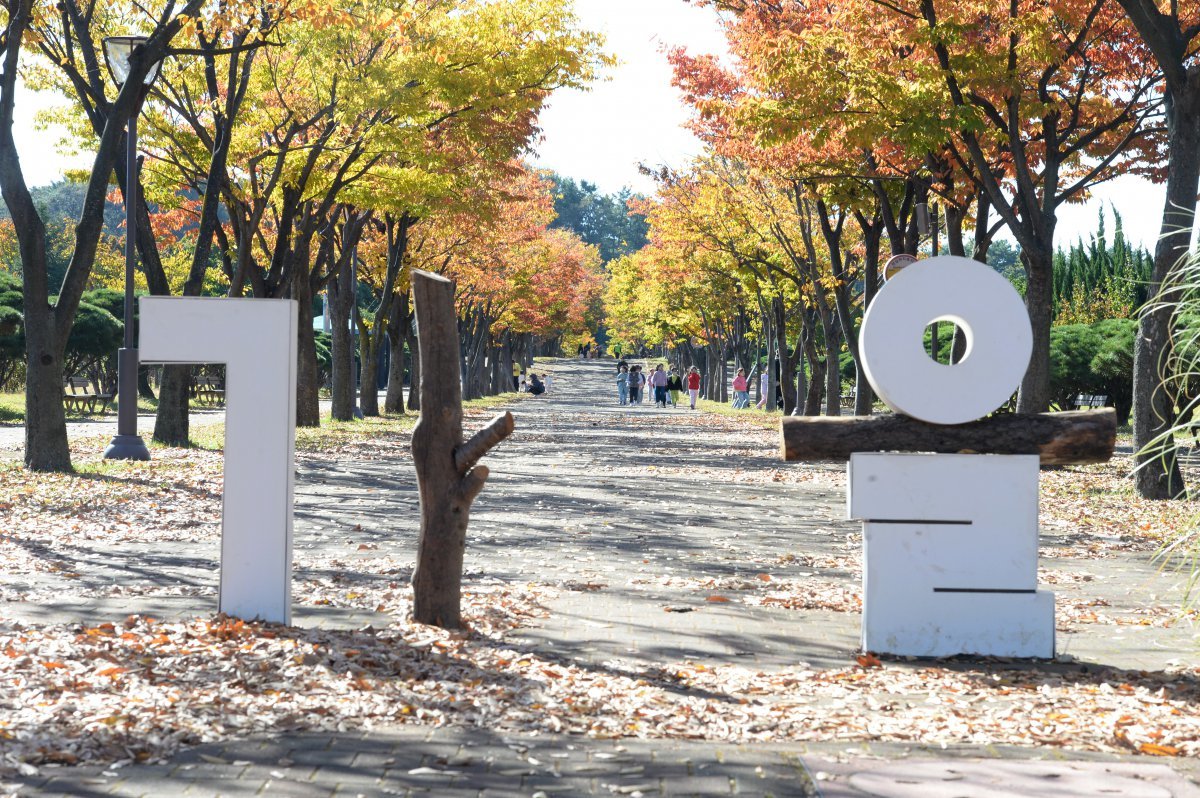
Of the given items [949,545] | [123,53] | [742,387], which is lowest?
A: [949,545]

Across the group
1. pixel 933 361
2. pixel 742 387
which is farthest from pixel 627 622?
pixel 742 387

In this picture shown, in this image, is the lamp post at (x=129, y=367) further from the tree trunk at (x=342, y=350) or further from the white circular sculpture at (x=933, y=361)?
the tree trunk at (x=342, y=350)

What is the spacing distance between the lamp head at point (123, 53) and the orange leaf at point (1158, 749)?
40.3ft

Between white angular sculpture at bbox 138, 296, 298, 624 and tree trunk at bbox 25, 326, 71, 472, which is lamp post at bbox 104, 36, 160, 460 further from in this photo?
white angular sculpture at bbox 138, 296, 298, 624

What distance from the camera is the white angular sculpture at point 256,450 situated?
6.41m

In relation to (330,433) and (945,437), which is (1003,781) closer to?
(945,437)

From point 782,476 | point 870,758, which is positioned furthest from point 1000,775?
point 782,476

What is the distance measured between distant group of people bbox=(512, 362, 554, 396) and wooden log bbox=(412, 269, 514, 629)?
5678 cm

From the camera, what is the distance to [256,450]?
6.42 m

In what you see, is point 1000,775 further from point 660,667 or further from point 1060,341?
point 1060,341

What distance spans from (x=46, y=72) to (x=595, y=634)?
14.5 m

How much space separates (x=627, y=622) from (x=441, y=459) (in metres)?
1.40

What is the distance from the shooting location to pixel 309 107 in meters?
18.3

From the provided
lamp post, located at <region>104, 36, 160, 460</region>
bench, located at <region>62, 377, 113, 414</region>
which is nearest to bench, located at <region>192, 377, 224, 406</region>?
bench, located at <region>62, 377, 113, 414</region>
